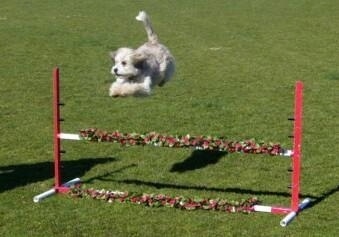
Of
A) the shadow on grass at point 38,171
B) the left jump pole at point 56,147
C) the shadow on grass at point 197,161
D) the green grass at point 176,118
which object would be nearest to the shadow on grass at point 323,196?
the green grass at point 176,118

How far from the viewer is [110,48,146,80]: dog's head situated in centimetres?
747

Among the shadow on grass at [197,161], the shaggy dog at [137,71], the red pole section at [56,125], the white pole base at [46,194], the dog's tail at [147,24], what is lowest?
the white pole base at [46,194]

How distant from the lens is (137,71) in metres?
7.48

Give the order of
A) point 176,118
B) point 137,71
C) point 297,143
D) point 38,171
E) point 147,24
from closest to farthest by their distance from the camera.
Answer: point 137,71, point 297,143, point 147,24, point 38,171, point 176,118

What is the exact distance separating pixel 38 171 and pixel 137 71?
320 centimetres

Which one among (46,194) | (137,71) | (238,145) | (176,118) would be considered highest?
(137,71)

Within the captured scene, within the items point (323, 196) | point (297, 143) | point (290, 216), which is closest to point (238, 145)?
point (297, 143)

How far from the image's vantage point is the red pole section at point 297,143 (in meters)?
7.87

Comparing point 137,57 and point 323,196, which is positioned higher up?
point 137,57

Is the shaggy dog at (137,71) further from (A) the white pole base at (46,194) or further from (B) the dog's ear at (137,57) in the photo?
(A) the white pole base at (46,194)

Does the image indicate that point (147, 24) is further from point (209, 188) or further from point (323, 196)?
point (323, 196)

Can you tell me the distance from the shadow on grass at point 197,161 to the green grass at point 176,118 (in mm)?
57

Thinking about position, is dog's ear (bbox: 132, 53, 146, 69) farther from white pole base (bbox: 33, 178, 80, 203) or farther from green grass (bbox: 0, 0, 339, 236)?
white pole base (bbox: 33, 178, 80, 203)

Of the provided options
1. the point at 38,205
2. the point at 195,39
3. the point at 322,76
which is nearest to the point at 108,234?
the point at 38,205
